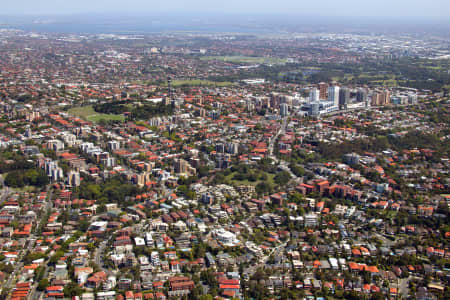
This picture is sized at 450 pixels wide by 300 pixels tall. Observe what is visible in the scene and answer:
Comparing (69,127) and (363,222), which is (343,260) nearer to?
(363,222)

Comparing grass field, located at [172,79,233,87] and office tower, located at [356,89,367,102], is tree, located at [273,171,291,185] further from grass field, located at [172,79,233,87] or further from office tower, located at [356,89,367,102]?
grass field, located at [172,79,233,87]

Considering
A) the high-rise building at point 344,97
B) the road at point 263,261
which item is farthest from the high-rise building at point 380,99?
the road at point 263,261

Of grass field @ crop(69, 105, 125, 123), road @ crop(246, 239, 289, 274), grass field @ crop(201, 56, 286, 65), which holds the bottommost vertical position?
road @ crop(246, 239, 289, 274)

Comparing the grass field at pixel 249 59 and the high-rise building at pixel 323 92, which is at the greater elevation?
the grass field at pixel 249 59

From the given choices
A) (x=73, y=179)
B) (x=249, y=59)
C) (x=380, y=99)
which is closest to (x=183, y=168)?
(x=73, y=179)

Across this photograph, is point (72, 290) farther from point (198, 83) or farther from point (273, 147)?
point (198, 83)

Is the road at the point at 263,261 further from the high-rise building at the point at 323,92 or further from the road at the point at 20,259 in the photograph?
the high-rise building at the point at 323,92

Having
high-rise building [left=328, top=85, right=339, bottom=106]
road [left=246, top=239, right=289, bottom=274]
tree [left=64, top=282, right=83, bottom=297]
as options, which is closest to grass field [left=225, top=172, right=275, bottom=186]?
road [left=246, top=239, right=289, bottom=274]

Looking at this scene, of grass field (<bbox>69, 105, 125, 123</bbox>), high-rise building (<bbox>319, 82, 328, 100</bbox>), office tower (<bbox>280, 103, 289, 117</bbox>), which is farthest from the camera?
high-rise building (<bbox>319, 82, 328, 100</bbox>)

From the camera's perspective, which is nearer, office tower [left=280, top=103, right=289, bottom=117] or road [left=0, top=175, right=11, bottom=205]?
road [left=0, top=175, right=11, bottom=205]
